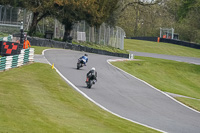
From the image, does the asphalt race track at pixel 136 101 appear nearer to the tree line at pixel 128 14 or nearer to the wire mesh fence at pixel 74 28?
the tree line at pixel 128 14

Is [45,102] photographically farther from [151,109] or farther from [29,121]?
[151,109]

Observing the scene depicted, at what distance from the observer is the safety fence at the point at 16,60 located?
19666 millimetres

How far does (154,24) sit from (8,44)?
7247cm

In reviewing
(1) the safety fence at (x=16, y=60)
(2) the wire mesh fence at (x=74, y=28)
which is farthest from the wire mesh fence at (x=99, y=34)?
(1) the safety fence at (x=16, y=60)

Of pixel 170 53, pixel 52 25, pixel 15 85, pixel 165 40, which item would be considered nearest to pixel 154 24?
pixel 165 40

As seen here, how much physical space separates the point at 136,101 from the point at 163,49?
143 feet

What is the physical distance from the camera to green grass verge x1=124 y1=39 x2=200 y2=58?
59.8m

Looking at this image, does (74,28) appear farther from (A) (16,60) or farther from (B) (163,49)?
(A) (16,60)

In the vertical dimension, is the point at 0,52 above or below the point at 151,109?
above

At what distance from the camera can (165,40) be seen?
72.4 metres

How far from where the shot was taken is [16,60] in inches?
829

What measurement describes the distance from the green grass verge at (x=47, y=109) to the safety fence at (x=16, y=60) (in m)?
0.37

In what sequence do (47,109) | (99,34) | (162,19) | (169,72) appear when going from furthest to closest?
(162,19)
(99,34)
(169,72)
(47,109)

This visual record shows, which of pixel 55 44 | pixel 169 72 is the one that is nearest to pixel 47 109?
pixel 55 44
